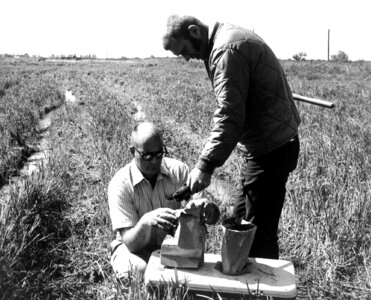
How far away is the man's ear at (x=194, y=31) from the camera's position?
7.93ft

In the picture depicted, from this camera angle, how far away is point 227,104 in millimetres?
2342

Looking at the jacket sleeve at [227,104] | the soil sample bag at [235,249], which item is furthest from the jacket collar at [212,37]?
the soil sample bag at [235,249]

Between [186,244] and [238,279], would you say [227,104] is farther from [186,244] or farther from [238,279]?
[238,279]

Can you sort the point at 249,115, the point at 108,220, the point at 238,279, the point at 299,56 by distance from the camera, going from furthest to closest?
the point at 299,56 < the point at 108,220 < the point at 249,115 < the point at 238,279

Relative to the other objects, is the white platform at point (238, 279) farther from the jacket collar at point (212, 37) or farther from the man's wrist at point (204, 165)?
the jacket collar at point (212, 37)

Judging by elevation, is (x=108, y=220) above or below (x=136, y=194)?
below

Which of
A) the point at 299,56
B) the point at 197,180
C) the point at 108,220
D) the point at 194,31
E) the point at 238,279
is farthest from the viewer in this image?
the point at 299,56

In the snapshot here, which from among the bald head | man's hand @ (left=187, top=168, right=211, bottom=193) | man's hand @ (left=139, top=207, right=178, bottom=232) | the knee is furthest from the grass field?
the bald head

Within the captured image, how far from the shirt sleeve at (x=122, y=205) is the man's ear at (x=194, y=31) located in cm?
93

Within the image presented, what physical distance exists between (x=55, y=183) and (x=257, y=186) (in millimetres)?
A: 2218

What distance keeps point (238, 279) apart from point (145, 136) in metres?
0.97

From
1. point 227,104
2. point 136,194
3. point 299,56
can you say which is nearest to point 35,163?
point 136,194

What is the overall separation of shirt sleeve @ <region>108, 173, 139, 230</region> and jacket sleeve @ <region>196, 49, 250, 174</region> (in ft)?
1.81

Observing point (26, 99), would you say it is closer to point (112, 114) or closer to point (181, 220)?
point (112, 114)
